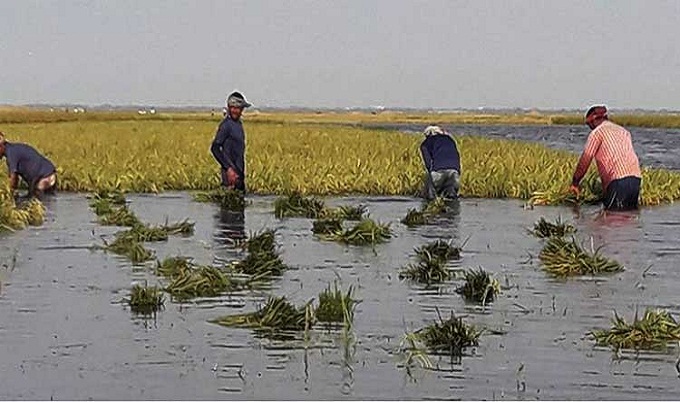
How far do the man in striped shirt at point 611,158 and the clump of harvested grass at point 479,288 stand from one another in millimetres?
7261

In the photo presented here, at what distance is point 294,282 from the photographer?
11.6m

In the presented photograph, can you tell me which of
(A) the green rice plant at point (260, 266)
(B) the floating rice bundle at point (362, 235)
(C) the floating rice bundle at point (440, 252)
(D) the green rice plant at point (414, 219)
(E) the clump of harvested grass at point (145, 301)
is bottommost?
(D) the green rice plant at point (414, 219)

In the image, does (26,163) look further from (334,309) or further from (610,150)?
(334,309)

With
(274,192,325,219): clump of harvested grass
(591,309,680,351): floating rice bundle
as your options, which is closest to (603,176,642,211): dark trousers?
(274,192,325,219): clump of harvested grass

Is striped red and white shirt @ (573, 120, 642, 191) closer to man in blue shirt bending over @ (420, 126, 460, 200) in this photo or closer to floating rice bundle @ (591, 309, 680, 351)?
man in blue shirt bending over @ (420, 126, 460, 200)

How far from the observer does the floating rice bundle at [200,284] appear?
1058cm

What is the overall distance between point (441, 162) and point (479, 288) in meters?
9.68

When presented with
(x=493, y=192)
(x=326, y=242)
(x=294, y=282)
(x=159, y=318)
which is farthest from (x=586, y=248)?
(x=493, y=192)

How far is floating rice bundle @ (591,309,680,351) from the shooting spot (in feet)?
27.8

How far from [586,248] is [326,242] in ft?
11.4

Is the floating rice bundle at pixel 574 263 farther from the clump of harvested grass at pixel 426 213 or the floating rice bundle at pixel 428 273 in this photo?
the clump of harvested grass at pixel 426 213

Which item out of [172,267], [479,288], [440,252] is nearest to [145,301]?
[172,267]

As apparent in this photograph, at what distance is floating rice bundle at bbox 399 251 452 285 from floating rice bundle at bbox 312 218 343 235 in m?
3.47

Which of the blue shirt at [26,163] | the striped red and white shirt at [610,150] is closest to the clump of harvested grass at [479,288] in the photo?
the striped red and white shirt at [610,150]
